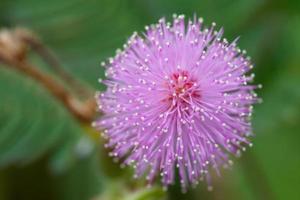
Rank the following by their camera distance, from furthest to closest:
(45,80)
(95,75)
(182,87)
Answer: (95,75) → (45,80) → (182,87)

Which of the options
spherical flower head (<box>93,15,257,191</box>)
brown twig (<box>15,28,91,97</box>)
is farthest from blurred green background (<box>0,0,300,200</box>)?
spherical flower head (<box>93,15,257,191</box>)

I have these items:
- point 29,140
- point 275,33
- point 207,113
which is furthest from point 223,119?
point 275,33

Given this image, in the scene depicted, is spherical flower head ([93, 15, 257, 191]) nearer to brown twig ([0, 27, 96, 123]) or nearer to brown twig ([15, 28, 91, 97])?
brown twig ([0, 27, 96, 123])

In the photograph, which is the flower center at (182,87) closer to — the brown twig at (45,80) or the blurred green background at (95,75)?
the brown twig at (45,80)

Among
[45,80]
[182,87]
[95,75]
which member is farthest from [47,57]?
[182,87]

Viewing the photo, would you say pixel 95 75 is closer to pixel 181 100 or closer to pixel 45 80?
pixel 45 80

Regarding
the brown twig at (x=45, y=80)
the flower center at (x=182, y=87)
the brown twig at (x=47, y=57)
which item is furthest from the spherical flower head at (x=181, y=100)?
the brown twig at (x=47, y=57)
